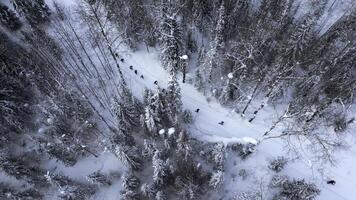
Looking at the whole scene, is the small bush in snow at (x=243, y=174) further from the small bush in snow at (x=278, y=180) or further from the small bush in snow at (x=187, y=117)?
the small bush in snow at (x=187, y=117)

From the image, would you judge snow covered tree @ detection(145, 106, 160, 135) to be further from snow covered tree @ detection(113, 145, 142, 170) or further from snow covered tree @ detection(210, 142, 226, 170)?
snow covered tree @ detection(210, 142, 226, 170)

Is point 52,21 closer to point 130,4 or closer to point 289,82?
point 130,4

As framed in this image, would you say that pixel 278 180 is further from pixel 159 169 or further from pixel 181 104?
pixel 181 104

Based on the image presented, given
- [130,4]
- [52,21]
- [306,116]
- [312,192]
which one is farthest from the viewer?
[52,21]

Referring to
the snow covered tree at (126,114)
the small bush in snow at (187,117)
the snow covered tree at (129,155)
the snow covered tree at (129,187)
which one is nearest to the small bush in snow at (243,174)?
the small bush in snow at (187,117)

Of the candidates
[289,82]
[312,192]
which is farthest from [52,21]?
[312,192]

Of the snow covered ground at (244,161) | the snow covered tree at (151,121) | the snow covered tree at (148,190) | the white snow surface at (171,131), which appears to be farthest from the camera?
the snow covered ground at (244,161)

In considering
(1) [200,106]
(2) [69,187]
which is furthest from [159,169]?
(1) [200,106]
